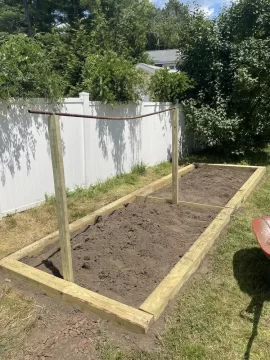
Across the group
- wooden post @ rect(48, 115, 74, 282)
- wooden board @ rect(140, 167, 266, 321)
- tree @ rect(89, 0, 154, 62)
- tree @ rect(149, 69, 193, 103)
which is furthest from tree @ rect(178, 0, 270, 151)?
tree @ rect(89, 0, 154, 62)

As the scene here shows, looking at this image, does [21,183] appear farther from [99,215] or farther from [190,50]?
[190,50]

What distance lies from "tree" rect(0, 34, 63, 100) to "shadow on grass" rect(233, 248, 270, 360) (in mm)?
3567

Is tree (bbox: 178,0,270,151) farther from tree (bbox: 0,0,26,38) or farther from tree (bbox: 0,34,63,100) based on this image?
tree (bbox: 0,0,26,38)

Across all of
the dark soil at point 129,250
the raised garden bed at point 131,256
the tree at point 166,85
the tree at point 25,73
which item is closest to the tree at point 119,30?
the tree at point 166,85

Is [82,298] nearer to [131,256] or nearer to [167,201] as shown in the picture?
[131,256]

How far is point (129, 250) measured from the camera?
3.46 m

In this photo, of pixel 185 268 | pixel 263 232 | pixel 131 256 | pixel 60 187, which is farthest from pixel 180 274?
pixel 60 187

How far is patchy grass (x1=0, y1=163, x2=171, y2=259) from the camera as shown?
12.9 feet

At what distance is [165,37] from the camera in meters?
44.8

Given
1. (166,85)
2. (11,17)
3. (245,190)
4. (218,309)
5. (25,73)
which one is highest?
(11,17)

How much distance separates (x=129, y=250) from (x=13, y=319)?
138 centimetres

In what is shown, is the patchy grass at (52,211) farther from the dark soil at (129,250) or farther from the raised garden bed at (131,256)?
the dark soil at (129,250)

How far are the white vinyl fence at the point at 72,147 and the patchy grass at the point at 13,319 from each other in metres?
2.03

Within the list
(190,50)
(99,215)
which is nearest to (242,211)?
Answer: (99,215)
